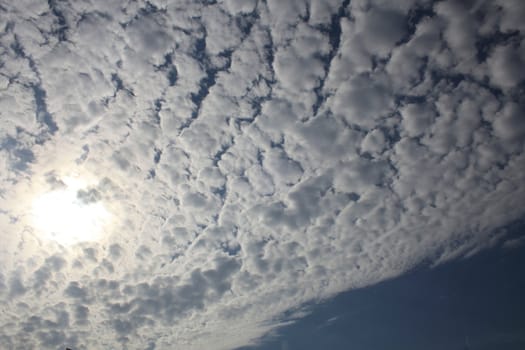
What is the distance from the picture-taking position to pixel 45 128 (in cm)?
656

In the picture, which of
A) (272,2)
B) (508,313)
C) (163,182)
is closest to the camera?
(272,2)

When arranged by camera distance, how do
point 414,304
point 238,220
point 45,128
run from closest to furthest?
1. point 45,128
2. point 238,220
3. point 414,304

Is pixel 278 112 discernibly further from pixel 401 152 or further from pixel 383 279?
pixel 383 279

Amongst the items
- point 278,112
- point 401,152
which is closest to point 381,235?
point 401,152

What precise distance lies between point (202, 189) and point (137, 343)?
15212 mm

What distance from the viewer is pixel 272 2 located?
16.7ft

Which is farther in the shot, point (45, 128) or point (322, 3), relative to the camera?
point (45, 128)

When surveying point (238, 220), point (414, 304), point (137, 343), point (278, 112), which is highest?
point (278, 112)

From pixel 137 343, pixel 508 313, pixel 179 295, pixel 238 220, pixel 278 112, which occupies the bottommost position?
pixel 508 313

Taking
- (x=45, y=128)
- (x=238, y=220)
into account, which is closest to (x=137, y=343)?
(x=238, y=220)

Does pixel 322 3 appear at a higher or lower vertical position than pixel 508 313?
higher

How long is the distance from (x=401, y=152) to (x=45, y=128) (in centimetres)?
1020

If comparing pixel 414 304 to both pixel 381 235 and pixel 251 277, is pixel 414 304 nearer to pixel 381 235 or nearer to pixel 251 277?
pixel 381 235

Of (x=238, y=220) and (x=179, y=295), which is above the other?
(x=238, y=220)
